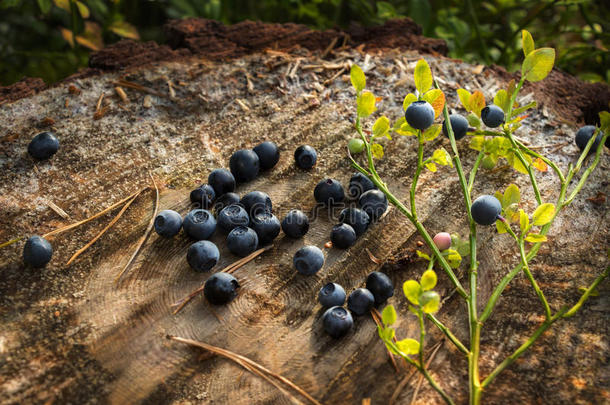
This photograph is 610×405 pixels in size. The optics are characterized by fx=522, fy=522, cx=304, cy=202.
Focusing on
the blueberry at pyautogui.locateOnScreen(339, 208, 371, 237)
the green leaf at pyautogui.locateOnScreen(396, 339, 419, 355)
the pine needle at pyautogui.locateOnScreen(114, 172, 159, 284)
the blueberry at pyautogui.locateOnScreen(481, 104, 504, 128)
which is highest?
the blueberry at pyautogui.locateOnScreen(481, 104, 504, 128)

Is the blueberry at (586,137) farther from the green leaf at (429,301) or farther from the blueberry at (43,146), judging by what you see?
the blueberry at (43,146)

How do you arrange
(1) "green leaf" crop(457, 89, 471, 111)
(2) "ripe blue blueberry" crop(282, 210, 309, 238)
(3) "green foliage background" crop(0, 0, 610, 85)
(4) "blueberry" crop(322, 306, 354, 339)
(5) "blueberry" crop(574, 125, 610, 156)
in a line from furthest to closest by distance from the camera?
(3) "green foliage background" crop(0, 0, 610, 85) → (5) "blueberry" crop(574, 125, 610, 156) → (2) "ripe blue blueberry" crop(282, 210, 309, 238) → (1) "green leaf" crop(457, 89, 471, 111) → (4) "blueberry" crop(322, 306, 354, 339)

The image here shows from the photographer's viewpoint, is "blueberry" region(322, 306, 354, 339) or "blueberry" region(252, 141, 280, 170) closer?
"blueberry" region(322, 306, 354, 339)

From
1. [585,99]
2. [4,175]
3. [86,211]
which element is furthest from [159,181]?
[585,99]

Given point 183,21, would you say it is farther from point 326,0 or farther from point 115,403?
point 115,403

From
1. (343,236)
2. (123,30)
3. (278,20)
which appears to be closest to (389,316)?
(343,236)

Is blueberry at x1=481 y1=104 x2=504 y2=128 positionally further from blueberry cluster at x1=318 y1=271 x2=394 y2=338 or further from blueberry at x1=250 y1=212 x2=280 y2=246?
blueberry at x1=250 y1=212 x2=280 y2=246

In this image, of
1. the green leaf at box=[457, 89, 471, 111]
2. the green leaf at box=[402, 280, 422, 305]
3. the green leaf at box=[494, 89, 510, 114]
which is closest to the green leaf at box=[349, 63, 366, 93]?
the green leaf at box=[457, 89, 471, 111]
